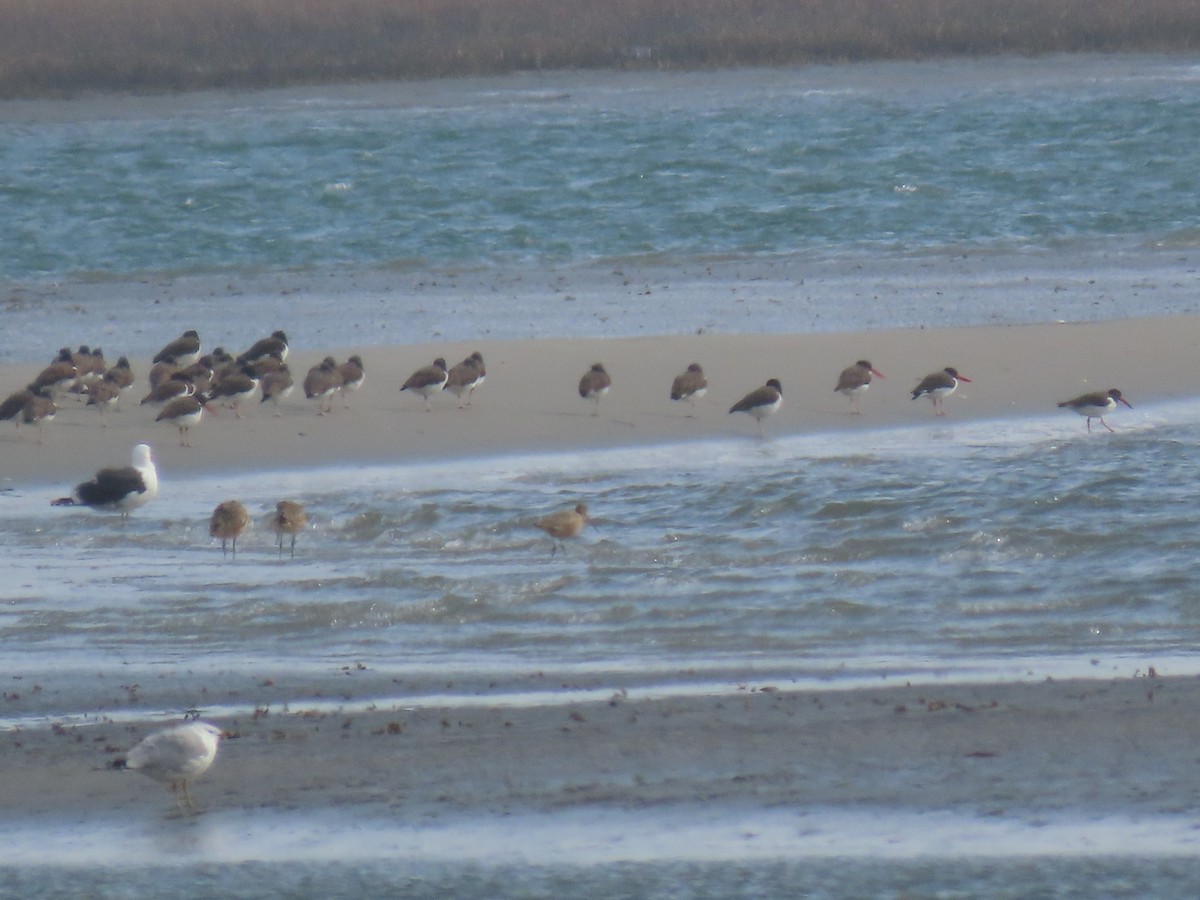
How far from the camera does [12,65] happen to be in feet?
139

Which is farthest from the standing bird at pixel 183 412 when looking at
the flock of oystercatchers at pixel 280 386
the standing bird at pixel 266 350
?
the standing bird at pixel 266 350

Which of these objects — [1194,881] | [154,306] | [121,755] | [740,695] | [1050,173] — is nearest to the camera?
[1194,881]

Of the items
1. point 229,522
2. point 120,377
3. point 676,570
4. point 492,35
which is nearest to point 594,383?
point 120,377

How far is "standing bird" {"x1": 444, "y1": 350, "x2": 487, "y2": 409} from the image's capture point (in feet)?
48.1

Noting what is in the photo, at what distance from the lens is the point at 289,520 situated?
10.9 m

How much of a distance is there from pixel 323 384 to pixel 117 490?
3.31 m

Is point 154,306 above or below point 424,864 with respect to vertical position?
below

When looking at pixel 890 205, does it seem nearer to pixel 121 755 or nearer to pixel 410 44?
pixel 410 44

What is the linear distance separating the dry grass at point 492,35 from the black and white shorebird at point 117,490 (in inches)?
1256

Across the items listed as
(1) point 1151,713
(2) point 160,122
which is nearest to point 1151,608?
(1) point 1151,713

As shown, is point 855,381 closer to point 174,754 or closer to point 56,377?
point 56,377

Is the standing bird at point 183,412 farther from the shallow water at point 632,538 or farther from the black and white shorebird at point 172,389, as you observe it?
the shallow water at point 632,538

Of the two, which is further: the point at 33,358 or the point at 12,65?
the point at 12,65

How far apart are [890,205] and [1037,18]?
1955 centimetres
